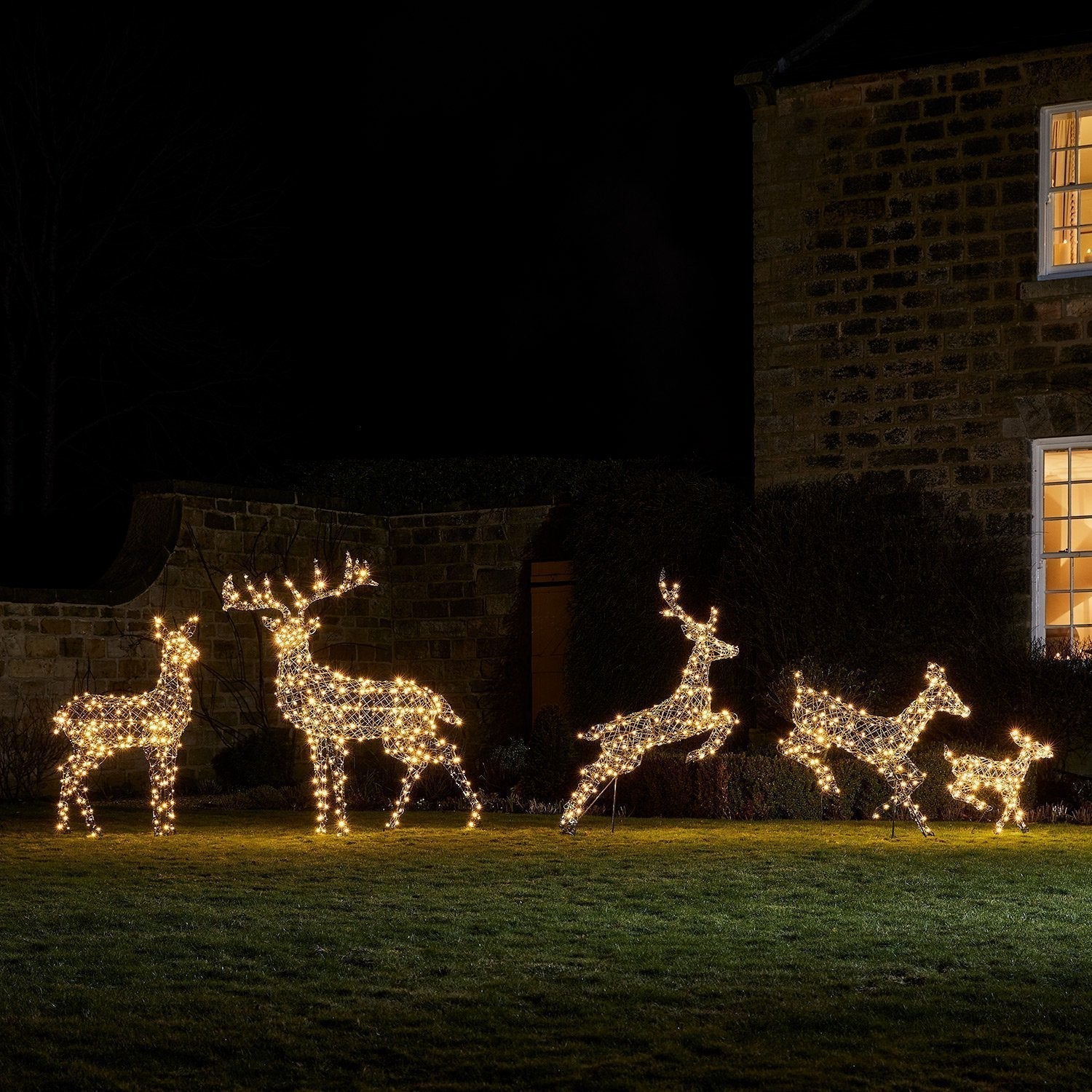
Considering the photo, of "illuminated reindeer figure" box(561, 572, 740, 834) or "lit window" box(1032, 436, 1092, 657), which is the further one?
"lit window" box(1032, 436, 1092, 657)

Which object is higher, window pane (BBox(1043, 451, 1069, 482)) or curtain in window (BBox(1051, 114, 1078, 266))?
curtain in window (BBox(1051, 114, 1078, 266))

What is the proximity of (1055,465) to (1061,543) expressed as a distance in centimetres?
73

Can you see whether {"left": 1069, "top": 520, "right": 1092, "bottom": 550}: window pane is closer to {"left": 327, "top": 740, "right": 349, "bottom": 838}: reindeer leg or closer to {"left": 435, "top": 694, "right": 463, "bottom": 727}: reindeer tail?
{"left": 435, "top": 694, "right": 463, "bottom": 727}: reindeer tail

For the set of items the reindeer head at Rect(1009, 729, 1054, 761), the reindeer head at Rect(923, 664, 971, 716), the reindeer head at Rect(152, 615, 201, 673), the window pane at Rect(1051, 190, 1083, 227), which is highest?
the window pane at Rect(1051, 190, 1083, 227)

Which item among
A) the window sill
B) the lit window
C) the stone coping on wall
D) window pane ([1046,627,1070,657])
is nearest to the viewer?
window pane ([1046,627,1070,657])

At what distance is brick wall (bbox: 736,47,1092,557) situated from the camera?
15.0 metres

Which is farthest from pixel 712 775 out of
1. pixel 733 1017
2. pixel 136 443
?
pixel 136 443

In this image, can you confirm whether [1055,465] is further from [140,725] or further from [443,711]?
[140,725]

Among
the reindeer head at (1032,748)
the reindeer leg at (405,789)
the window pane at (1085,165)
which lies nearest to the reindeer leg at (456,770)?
the reindeer leg at (405,789)

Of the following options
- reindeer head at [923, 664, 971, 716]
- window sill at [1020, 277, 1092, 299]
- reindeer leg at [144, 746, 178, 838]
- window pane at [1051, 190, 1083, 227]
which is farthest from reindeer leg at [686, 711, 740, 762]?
window pane at [1051, 190, 1083, 227]

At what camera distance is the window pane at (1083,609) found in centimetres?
1515

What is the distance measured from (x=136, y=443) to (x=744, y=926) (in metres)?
18.9

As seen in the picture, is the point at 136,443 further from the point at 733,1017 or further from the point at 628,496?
the point at 733,1017

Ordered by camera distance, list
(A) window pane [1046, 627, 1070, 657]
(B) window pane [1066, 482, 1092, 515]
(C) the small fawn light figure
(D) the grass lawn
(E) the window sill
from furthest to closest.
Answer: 1. (B) window pane [1066, 482, 1092, 515]
2. (E) the window sill
3. (A) window pane [1046, 627, 1070, 657]
4. (C) the small fawn light figure
5. (D) the grass lawn
